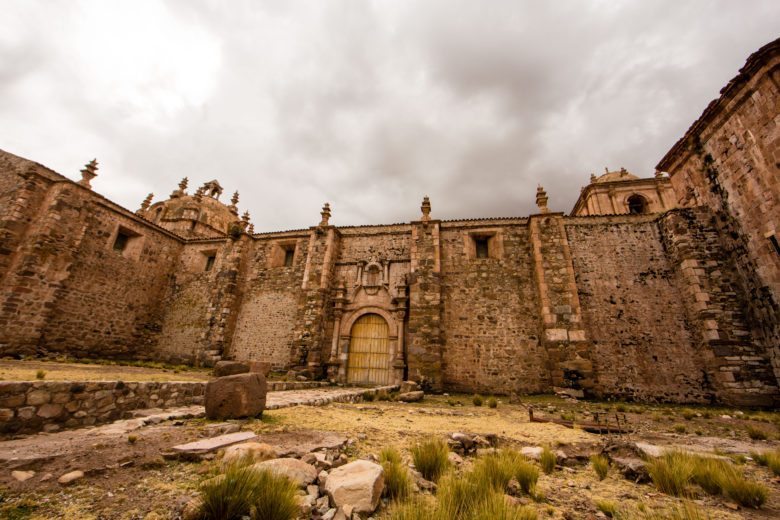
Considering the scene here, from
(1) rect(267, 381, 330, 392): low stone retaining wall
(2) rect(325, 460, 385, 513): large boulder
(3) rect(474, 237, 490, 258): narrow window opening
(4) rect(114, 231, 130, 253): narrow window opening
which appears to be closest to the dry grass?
(2) rect(325, 460, 385, 513): large boulder

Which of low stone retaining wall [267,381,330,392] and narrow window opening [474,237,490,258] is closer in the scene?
low stone retaining wall [267,381,330,392]

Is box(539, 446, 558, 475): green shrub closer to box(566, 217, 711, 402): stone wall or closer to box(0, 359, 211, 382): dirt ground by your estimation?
box(0, 359, 211, 382): dirt ground

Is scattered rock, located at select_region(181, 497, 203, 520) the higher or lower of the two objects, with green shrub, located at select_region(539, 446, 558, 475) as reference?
higher

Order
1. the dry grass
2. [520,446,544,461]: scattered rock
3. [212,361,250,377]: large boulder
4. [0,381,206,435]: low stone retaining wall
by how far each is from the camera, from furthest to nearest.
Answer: [212,361,250,377]: large boulder, [520,446,544,461]: scattered rock, [0,381,206,435]: low stone retaining wall, the dry grass

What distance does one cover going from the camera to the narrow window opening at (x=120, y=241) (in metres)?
15.9

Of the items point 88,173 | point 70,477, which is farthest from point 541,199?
point 88,173

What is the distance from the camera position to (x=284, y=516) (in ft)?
7.04

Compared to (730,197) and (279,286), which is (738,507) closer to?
(730,197)

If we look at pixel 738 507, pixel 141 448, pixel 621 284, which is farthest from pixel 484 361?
pixel 141 448

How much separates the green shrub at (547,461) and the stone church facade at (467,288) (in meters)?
8.54

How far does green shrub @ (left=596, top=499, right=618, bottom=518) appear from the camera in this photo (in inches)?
108

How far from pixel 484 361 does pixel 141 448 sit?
38.8 feet

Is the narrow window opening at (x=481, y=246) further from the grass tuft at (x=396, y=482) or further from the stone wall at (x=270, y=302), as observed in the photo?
the grass tuft at (x=396, y=482)

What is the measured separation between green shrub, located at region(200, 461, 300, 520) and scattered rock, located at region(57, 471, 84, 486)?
1.46 m
